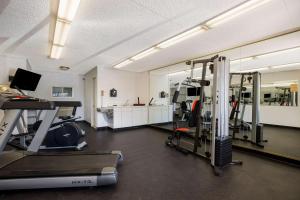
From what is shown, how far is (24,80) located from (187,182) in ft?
14.5

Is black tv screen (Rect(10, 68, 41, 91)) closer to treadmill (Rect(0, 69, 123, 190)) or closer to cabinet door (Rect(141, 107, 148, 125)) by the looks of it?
treadmill (Rect(0, 69, 123, 190))

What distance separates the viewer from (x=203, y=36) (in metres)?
3.05

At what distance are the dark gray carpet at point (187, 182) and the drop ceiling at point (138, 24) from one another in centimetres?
256

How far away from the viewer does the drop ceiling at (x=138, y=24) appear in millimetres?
2086

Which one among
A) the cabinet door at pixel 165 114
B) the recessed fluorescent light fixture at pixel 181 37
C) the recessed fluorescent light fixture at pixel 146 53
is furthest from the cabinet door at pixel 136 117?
the recessed fluorescent light fixture at pixel 181 37

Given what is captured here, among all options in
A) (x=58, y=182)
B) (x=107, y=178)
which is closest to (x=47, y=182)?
(x=58, y=182)

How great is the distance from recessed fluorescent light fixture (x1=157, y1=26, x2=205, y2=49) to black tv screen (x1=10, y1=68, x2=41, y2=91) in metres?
3.38

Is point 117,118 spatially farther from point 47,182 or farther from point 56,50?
point 47,182

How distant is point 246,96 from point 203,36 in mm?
3969

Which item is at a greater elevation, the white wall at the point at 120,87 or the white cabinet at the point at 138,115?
the white wall at the point at 120,87

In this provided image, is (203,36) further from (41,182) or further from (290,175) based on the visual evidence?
(41,182)

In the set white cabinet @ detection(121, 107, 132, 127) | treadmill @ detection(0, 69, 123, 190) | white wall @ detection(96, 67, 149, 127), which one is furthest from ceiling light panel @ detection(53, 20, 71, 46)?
white cabinet @ detection(121, 107, 132, 127)

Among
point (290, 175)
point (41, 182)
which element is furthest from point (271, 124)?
point (41, 182)

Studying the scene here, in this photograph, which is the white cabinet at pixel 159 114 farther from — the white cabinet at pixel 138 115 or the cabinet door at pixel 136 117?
the cabinet door at pixel 136 117
